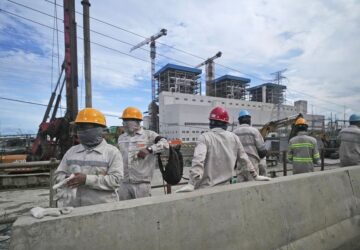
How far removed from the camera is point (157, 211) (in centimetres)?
239

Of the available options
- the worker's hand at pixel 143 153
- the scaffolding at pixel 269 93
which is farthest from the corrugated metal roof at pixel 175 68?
the worker's hand at pixel 143 153

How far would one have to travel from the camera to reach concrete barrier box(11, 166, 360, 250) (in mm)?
1987

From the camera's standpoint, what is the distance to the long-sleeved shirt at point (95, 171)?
2785 millimetres

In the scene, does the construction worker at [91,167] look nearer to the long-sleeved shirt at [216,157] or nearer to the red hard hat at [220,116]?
the long-sleeved shirt at [216,157]

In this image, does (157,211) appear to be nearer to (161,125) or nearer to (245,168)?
(245,168)

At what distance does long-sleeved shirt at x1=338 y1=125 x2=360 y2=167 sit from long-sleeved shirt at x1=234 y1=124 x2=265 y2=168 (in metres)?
1.91

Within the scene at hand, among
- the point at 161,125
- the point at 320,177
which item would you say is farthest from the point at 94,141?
the point at 161,125

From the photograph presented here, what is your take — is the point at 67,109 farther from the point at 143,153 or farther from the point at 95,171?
the point at 95,171

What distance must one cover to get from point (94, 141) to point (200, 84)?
→ 92.8 meters

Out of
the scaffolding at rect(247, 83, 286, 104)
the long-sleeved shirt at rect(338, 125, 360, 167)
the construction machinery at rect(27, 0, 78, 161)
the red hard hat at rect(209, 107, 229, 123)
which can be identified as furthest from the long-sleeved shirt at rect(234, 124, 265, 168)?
the scaffolding at rect(247, 83, 286, 104)

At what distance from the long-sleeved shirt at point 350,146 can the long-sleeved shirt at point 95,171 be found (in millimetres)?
→ 4881

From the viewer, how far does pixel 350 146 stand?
19.0 ft

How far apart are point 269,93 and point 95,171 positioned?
349ft

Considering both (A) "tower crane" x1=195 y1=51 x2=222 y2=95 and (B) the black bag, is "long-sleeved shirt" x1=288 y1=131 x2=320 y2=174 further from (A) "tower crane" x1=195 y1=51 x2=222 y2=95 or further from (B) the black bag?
(A) "tower crane" x1=195 y1=51 x2=222 y2=95
